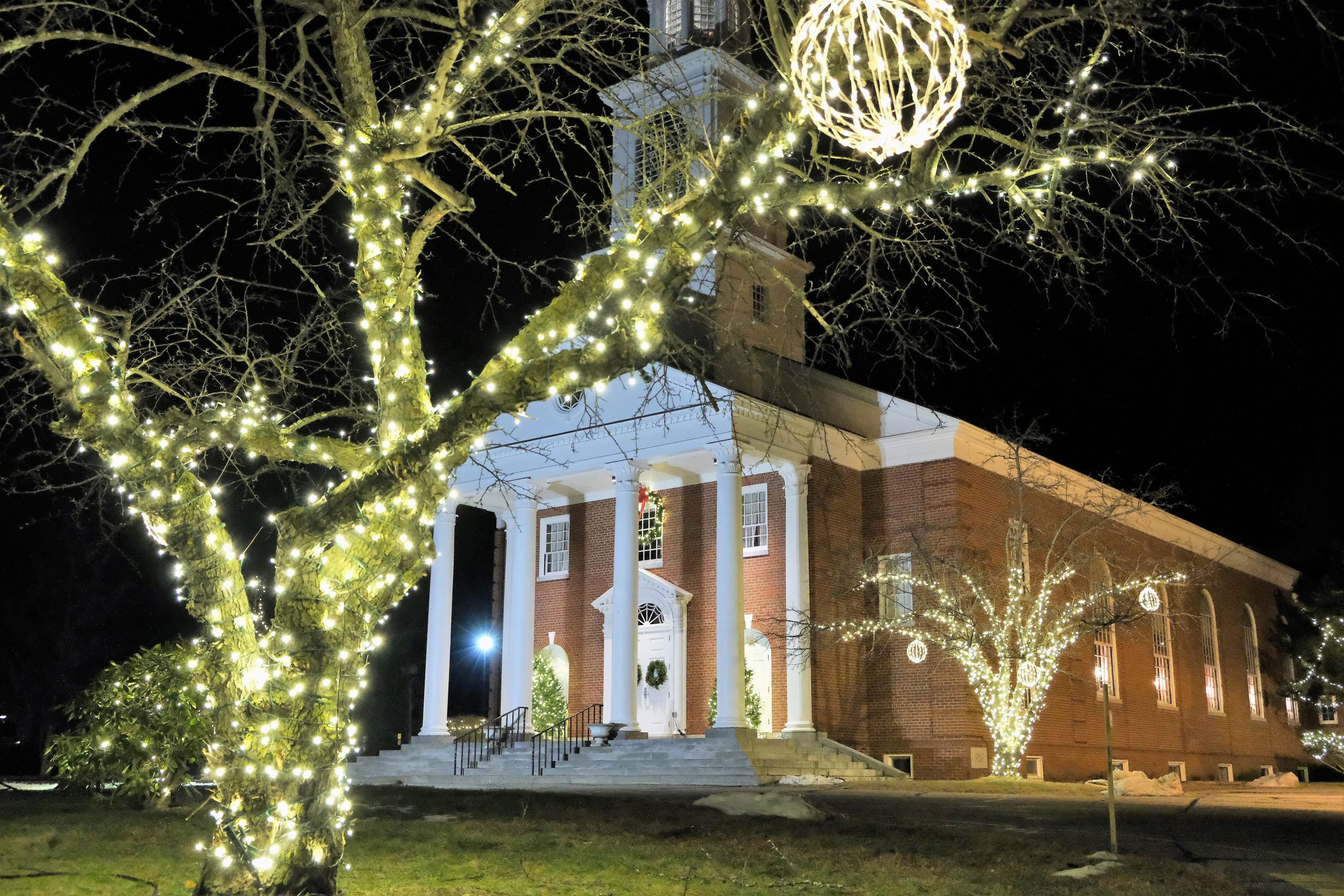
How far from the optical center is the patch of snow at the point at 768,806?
12.3 m

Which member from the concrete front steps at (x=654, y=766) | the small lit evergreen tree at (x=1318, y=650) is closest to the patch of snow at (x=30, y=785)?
the concrete front steps at (x=654, y=766)

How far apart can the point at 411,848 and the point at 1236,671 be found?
3461 centimetres

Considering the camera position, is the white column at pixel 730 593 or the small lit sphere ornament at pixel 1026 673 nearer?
the white column at pixel 730 593

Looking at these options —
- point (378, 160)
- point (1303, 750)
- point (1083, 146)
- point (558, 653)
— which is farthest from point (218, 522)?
point (1303, 750)

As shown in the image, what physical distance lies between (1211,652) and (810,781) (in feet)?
68.1

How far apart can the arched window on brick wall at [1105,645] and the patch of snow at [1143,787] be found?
6475 mm

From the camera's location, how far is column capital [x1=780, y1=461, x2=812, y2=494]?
2478 cm

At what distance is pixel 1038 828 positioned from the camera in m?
12.3

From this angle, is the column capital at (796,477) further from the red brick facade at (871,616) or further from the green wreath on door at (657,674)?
the green wreath on door at (657,674)

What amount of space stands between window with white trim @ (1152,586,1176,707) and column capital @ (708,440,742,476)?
50.3ft

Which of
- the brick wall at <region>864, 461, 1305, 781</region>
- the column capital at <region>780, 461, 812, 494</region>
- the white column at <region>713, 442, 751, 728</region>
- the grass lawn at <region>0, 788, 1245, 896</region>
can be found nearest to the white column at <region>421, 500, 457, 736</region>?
the white column at <region>713, 442, 751, 728</region>

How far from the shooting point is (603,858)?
9289 millimetres

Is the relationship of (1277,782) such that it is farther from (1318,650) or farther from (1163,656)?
(1318,650)

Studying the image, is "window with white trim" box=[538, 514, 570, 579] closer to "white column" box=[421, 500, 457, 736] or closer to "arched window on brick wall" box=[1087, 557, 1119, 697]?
"white column" box=[421, 500, 457, 736]
